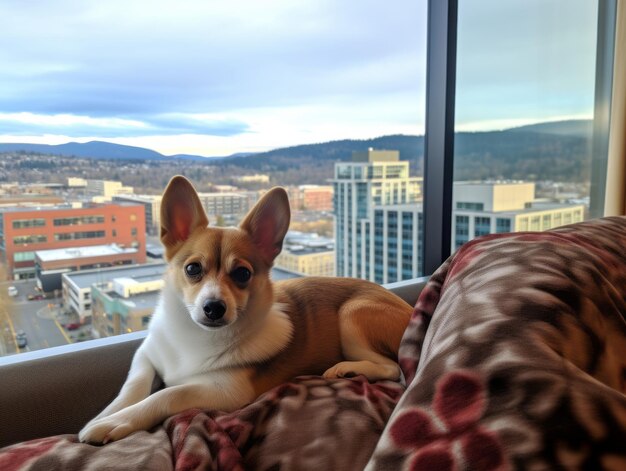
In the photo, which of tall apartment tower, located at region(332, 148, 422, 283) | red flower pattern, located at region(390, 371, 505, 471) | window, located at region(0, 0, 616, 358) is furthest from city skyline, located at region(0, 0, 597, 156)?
red flower pattern, located at region(390, 371, 505, 471)

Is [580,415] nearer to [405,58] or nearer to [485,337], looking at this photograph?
[485,337]

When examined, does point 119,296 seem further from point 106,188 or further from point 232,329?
point 232,329

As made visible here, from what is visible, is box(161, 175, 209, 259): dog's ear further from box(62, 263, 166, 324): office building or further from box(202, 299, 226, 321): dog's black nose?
box(62, 263, 166, 324): office building

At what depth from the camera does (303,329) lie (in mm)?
1166

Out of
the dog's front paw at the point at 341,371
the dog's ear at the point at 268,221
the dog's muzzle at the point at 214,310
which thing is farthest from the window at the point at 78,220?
the dog's front paw at the point at 341,371

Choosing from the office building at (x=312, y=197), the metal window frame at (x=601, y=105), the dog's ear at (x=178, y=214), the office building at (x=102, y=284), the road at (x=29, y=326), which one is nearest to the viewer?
the dog's ear at (x=178, y=214)

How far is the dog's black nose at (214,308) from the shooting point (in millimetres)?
939

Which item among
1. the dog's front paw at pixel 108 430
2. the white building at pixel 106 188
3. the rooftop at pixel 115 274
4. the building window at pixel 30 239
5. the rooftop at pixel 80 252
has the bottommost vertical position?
the dog's front paw at pixel 108 430

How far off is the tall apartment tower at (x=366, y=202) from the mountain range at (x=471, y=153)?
5 centimetres

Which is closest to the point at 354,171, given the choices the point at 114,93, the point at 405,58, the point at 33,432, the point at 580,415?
the point at 405,58

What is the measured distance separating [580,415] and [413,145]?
1852 mm

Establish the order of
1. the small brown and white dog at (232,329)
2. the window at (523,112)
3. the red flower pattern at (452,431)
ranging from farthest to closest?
the window at (523,112) → the small brown and white dog at (232,329) → the red flower pattern at (452,431)

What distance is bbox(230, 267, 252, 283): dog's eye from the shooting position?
1015 mm

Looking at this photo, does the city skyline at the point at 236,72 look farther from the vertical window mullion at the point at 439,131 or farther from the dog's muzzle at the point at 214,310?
the dog's muzzle at the point at 214,310
